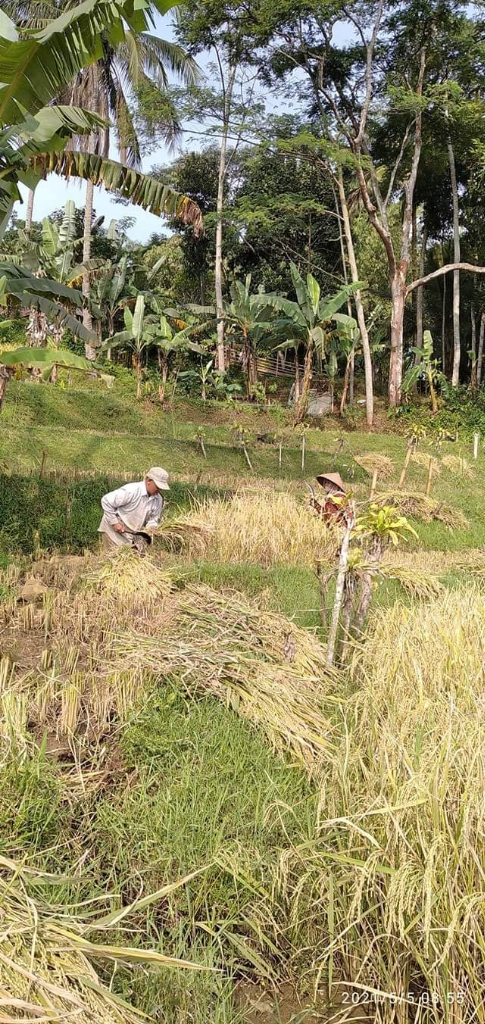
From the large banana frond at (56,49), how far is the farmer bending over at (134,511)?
2645mm

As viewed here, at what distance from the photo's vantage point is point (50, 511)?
774 cm

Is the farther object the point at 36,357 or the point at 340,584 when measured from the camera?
the point at 36,357

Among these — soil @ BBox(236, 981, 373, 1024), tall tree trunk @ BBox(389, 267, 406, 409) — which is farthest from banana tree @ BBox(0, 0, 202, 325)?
tall tree trunk @ BBox(389, 267, 406, 409)

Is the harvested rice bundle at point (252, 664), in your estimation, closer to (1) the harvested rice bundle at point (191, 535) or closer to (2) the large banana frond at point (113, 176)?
(1) the harvested rice bundle at point (191, 535)

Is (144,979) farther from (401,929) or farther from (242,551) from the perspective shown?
(242,551)

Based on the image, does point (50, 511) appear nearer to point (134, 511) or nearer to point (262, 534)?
point (134, 511)

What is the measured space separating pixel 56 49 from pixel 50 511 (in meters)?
4.59

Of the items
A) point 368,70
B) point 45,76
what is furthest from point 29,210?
point 45,76

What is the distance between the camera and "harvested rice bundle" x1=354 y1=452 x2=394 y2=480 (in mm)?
13211

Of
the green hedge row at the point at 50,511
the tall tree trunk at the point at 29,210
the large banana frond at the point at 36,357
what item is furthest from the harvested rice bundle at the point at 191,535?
the tall tree trunk at the point at 29,210

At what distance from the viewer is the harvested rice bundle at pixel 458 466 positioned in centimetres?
1350

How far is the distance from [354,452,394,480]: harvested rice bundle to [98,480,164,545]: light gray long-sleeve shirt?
26.0 feet

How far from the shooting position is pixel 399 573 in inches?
156

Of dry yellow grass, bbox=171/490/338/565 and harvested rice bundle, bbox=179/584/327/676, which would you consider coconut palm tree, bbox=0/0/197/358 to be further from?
harvested rice bundle, bbox=179/584/327/676
